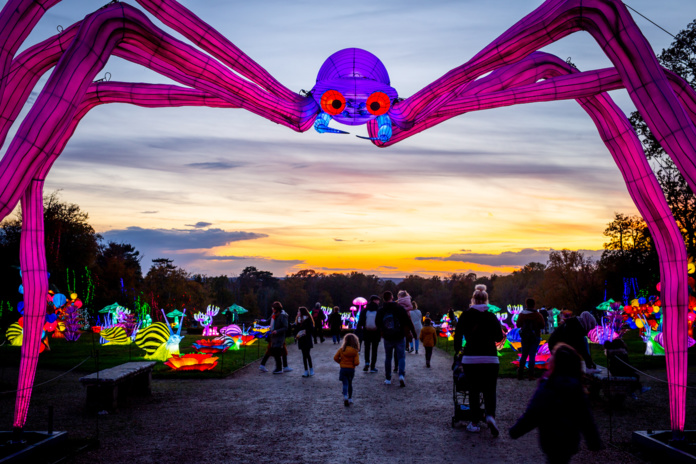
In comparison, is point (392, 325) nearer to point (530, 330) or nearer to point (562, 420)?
point (530, 330)

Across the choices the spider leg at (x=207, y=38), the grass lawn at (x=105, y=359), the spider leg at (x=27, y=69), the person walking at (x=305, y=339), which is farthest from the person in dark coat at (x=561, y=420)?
the grass lawn at (x=105, y=359)

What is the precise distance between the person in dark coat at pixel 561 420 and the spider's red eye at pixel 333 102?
184 inches

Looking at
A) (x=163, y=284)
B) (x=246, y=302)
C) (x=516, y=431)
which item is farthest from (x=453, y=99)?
(x=246, y=302)

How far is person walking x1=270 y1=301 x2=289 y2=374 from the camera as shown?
48.0 ft

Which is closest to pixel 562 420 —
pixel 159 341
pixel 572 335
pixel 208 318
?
pixel 572 335

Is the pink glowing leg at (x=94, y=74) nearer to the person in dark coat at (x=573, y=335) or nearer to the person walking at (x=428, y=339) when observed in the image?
the person in dark coat at (x=573, y=335)

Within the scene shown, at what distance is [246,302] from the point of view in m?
94.6

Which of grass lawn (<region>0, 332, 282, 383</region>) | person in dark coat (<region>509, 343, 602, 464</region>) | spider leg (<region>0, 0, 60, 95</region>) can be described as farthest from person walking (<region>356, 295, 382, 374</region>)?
spider leg (<region>0, 0, 60, 95</region>)

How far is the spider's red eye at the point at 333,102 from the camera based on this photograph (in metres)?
7.99

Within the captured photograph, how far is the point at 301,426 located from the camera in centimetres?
886

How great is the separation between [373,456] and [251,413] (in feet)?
11.0

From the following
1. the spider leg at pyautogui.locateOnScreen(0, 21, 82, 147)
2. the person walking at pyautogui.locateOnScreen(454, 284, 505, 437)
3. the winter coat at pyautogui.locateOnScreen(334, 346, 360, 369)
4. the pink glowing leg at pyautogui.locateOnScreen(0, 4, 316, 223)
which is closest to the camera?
the pink glowing leg at pyautogui.locateOnScreen(0, 4, 316, 223)

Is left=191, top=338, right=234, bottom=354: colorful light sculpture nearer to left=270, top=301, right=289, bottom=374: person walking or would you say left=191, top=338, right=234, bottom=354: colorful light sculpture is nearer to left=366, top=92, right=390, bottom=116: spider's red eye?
left=270, top=301, right=289, bottom=374: person walking

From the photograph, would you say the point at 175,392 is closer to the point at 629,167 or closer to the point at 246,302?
the point at 629,167
